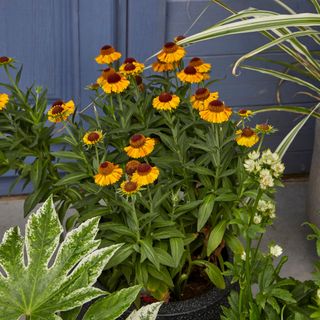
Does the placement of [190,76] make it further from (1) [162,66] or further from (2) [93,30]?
(2) [93,30]

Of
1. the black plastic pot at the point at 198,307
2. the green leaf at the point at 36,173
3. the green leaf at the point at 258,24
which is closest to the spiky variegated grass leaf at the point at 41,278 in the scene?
the black plastic pot at the point at 198,307

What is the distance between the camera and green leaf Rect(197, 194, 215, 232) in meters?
1.54

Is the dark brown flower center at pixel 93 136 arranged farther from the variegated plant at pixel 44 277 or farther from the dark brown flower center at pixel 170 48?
the variegated plant at pixel 44 277

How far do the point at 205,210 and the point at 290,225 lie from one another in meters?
0.98

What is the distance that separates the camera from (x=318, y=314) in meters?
1.17

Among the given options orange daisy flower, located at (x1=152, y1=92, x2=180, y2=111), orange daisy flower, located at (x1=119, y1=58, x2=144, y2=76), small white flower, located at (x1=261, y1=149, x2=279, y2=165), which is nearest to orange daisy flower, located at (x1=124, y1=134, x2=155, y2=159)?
orange daisy flower, located at (x1=152, y1=92, x2=180, y2=111)

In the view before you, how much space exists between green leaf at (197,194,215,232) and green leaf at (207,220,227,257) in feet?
0.16

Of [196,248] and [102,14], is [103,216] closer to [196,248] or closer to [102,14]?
[196,248]

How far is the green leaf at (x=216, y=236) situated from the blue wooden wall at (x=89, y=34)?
0.93 meters

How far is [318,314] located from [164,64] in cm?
76

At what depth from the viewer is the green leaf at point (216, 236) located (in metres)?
1.58

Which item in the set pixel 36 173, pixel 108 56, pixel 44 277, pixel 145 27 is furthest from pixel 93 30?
pixel 44 277

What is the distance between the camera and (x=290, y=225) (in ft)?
8.08

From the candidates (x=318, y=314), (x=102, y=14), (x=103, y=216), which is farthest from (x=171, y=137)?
(x=102, y=14)
